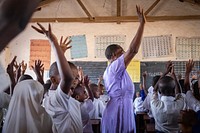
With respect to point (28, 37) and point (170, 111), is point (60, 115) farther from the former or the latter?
point (28, 37)

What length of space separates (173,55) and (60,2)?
3.60 metres

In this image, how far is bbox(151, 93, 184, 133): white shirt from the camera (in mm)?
3014

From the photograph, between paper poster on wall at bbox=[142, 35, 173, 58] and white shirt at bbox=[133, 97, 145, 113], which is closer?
white shirt at bbox=[133, 97, 145, 113]

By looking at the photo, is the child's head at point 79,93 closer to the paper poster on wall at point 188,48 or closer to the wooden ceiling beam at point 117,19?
the wooden ceiling beam at point 117,19

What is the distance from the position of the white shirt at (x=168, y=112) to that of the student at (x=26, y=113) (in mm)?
1498

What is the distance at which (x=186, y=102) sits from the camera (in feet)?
10.8

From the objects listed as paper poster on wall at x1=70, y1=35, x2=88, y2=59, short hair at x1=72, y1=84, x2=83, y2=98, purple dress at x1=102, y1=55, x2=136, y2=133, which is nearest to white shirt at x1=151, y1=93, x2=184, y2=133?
purple dress at x1=102, y1=55, x2=136, y2=133

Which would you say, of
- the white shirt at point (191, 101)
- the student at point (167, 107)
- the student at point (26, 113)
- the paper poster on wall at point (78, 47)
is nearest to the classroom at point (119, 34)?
the paper poster on wall at point (78, 47)

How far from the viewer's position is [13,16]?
39 centimetres

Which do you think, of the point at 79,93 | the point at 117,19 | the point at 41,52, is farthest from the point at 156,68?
the point at 79,93

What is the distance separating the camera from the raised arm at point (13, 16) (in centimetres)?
38

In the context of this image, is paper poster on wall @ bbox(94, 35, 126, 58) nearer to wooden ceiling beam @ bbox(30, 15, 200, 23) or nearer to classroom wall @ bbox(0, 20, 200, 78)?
classroom wall @ bbox(0, 20, 200, 78)

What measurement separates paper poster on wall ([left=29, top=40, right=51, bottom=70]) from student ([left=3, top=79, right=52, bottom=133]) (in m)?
6.57

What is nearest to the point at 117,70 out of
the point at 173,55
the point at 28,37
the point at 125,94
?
the point at 125,94
